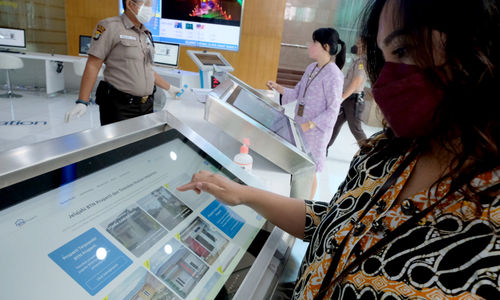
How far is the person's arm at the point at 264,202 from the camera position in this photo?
839mm

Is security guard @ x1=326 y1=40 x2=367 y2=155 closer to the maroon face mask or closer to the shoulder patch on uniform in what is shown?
the shoulder patch on uniform

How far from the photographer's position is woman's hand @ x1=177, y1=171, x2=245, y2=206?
82cm

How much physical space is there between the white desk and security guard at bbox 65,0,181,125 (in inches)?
174

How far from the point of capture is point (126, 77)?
2318mm

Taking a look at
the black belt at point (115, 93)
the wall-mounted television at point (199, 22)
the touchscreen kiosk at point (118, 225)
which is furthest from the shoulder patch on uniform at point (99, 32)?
the wall-mounted television at point (199, 22)

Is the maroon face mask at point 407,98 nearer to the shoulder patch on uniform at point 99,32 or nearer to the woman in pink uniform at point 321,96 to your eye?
the woman in pink uniform at point 321,96

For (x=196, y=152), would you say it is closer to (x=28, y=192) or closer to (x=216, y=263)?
(x=216, y=263)

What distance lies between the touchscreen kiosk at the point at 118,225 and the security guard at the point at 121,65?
165cm

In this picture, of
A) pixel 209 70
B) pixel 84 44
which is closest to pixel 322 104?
pixel 209 70

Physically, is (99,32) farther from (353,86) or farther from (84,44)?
(84,44)

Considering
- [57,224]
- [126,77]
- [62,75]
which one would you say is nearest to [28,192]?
[57,224]

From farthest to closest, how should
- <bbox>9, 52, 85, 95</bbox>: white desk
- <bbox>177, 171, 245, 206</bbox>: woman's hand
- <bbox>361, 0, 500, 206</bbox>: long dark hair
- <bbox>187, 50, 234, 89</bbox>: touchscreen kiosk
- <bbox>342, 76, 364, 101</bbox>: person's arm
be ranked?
<bbox>9, 52, 85, 95</bbox>: white desk < <bbox>342, 76, 364, 101</bbox>: person's arm < <bbox>187, 50, 234, 89</bbox>: touchscreen kiosk < <bbox>177, 171, 245, 206</bbox>: woman's hand < <bbox>361, 0, 500, 206</bbox>: long dark hair

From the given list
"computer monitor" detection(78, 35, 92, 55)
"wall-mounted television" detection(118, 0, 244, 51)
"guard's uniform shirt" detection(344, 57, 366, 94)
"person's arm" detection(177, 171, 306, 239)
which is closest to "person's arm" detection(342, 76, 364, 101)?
"guard's uniform shirt" detection(344, 57, 366, 94)

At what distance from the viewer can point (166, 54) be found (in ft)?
19.2
